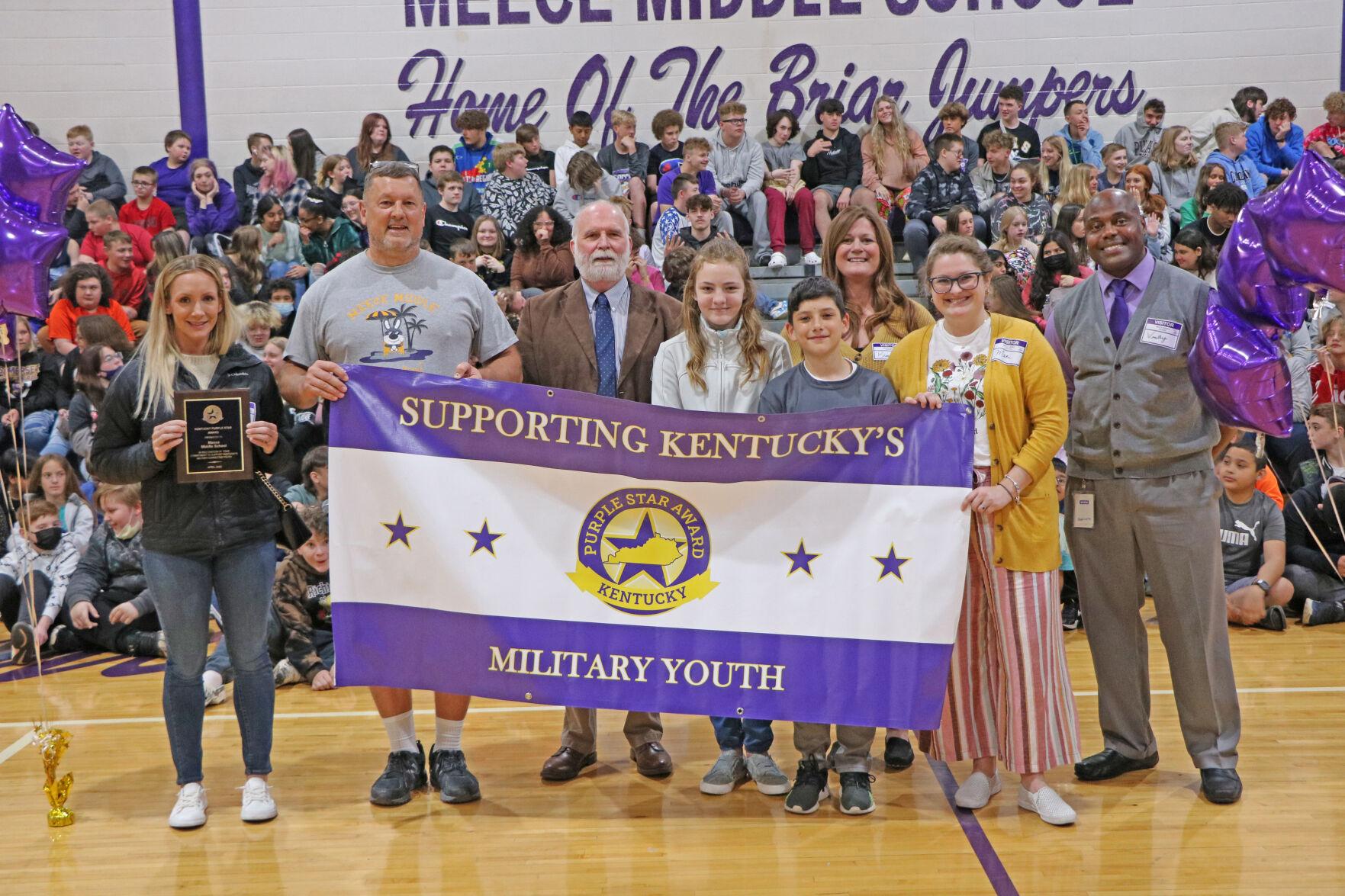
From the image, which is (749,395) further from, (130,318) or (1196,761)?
(130,318)

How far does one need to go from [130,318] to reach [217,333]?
256 inches

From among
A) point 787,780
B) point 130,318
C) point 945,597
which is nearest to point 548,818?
point 787,780

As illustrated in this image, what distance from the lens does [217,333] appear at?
159 inches

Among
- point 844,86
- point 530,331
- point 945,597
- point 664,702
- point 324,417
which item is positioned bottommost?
point 664,702

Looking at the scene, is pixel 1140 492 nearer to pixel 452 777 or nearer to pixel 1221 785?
pixel 1221 785

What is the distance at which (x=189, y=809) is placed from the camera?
401 cm

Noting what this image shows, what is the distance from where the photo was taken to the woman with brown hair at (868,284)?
14.3ft

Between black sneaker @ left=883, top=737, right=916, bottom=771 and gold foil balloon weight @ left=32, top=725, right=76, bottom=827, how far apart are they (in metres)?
2.62

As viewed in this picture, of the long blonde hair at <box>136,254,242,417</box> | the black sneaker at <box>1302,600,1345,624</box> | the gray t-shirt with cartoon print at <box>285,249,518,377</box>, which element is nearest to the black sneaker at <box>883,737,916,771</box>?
the gray t-shirt with cartoon print at <box>285,249,518,377</box>

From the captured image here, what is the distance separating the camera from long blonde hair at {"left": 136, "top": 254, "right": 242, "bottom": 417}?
12.9 feet

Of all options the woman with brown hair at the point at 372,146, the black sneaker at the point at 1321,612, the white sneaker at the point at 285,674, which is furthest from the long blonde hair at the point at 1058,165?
the white sneaker at the point at 285,674

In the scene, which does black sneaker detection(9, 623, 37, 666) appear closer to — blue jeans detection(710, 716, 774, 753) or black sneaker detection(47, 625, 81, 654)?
black sneaker detection(47, 625, 81, 654)

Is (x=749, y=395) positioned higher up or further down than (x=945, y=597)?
higher up

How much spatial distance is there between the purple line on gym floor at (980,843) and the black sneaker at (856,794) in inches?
10.4
